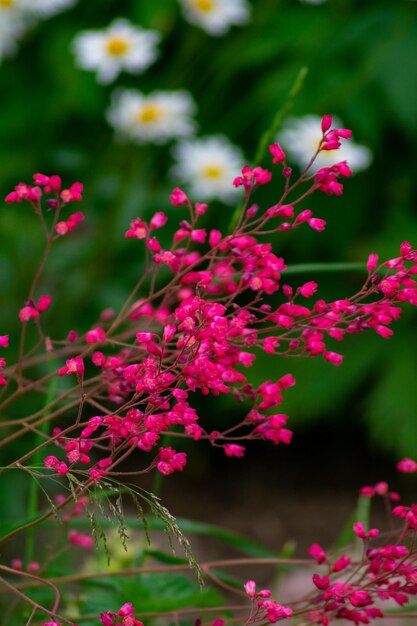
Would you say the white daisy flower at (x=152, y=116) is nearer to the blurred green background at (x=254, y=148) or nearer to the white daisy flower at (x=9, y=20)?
the blurred green background at (x=254, y=148)

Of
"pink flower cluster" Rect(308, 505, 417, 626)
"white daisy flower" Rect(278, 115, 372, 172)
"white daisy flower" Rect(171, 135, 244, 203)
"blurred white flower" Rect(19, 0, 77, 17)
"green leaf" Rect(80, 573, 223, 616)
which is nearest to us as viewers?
"pink flower cluster" Rect(308, 505, 417, 626)

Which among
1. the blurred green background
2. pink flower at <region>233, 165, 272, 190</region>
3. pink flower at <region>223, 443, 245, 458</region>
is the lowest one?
the blurred green background

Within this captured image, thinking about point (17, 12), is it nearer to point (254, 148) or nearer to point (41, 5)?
point (41, 5)

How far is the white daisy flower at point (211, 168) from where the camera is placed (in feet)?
8.01

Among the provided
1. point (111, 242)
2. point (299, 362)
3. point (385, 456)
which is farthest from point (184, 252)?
point (385, 456)

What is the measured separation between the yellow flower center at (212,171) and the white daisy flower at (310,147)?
0.60 ft

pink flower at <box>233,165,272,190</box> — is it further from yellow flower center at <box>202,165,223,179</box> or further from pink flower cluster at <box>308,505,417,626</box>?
yellow flower center at <box>202,165,223,179</box>

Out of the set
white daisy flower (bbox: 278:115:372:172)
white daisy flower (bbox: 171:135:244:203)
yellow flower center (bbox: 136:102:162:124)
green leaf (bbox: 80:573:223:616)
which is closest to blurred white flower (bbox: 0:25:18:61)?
yellow flower center (bbox: 136:102:162:124)

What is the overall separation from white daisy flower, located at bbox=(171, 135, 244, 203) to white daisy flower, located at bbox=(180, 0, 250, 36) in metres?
0.32

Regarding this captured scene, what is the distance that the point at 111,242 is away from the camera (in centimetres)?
248

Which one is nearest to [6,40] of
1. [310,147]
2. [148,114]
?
[148,114]

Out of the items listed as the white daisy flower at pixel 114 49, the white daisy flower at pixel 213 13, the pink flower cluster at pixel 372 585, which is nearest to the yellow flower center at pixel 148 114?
the white daisy flower at pixel 114 49

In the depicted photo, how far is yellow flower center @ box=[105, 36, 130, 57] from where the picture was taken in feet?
8.29

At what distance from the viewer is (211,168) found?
2479 mm
